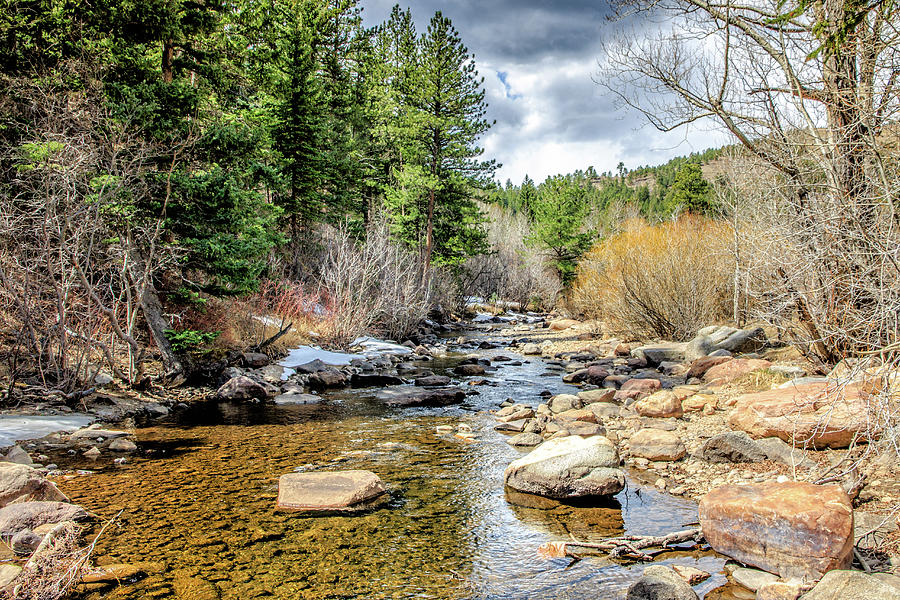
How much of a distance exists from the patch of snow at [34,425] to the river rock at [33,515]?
2859 mm

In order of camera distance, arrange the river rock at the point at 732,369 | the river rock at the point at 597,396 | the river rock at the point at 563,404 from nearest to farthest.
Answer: the river rock at the point at 563,404 → the river rock at the point at 732,369 → the river rock at the point at 597,396

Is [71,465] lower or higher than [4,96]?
lower

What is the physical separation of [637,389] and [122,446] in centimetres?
919

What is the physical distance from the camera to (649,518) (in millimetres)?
5480

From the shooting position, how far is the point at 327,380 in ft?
42.4

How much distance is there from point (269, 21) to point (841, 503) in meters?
24.8

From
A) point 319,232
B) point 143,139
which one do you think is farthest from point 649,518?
point 319,232

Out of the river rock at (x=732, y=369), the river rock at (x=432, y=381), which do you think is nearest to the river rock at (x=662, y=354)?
the river rock at (x=732, y=369)

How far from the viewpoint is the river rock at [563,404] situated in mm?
10062

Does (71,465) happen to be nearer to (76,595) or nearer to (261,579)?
(76,595)

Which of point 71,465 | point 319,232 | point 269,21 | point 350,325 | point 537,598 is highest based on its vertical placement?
point 269,21

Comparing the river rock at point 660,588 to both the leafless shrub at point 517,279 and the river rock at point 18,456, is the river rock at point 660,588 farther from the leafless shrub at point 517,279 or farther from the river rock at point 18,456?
the leafless shrub at point 517,279

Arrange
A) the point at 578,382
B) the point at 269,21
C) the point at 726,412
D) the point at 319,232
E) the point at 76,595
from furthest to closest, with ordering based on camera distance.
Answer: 1. the point at 319,232
2. the point at 269,21
3. the point at 578,382
4. the point at 726,412
5. the point at 76,595

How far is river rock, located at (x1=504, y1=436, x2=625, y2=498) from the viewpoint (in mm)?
6047
